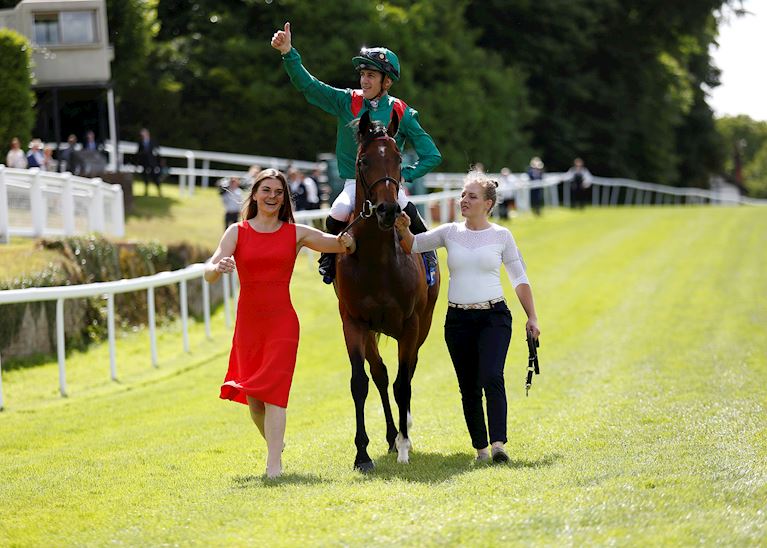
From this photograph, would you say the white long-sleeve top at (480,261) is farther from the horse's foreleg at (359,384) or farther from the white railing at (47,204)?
the white railing at (47,204)

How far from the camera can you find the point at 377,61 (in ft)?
28.3

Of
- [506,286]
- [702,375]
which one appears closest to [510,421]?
[702,375]

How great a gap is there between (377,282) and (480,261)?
2.27ft

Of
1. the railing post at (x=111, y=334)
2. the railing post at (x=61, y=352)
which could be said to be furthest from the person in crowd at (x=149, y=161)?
the railing post at (x=61, y=352)

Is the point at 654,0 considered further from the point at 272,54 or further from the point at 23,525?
the point at 23,525

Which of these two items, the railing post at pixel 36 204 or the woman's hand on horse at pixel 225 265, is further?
the railing post at pixel 36 204

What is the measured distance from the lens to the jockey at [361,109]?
342 inches

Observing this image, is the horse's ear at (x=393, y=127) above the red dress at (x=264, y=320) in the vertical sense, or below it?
above

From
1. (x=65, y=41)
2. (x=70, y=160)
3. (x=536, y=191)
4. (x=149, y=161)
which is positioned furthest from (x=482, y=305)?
(x=536, y=191)

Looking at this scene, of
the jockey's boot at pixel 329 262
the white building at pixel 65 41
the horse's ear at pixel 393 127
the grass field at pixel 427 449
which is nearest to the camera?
the grass field at pixel 427 449

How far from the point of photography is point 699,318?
17906mm

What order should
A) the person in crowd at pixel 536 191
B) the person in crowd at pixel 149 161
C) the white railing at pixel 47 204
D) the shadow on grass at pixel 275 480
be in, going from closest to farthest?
the shadow on grass at pixel 275 480, the white railing at pixel 47 204, the person in crowd at pixel 149 161, the person in crowd at pixel 536 191

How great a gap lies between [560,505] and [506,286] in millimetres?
15942

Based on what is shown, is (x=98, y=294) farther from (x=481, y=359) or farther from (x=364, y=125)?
(x=481, y=359)
